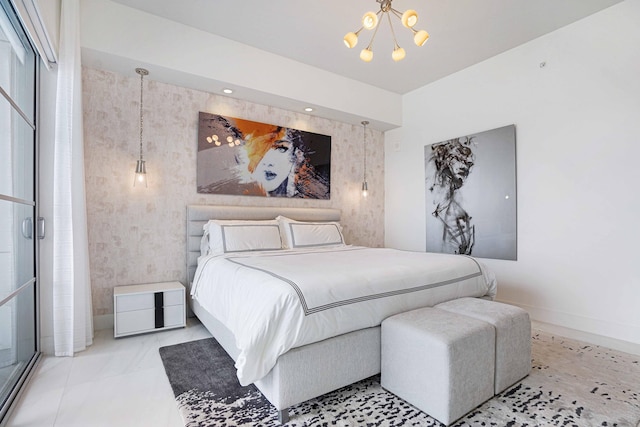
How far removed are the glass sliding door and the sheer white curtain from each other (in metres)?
0.14

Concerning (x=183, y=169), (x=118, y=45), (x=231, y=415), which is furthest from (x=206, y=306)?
(x=118, y=45)

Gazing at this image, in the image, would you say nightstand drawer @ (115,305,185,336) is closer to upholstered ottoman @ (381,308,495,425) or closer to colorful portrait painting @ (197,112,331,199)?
colorful portrait painting @ (197,112,331,199)

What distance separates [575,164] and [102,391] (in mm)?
4295

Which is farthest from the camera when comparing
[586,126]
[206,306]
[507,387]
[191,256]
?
[191,256]

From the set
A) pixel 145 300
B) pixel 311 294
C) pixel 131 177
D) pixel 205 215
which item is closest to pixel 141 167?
pixel 131 177

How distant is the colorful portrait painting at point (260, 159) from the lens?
141 inches

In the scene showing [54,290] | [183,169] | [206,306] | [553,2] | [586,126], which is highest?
[553,2]

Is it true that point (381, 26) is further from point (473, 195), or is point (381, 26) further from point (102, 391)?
point (102, 391)

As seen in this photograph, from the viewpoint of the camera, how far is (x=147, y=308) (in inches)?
113

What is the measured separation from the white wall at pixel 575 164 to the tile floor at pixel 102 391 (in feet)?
11.6

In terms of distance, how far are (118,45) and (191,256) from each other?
6.78ft

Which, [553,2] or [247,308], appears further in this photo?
[553,2]

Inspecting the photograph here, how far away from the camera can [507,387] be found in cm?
197

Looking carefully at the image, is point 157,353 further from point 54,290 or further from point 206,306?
point 54,290
